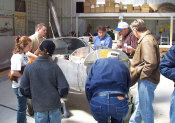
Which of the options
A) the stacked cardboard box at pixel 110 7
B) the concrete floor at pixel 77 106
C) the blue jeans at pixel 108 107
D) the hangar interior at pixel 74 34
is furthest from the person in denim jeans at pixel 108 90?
the stacked cardboard box at pixel 110 7

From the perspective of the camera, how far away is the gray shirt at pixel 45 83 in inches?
99.1

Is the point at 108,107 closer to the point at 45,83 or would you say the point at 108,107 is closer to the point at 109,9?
the point at 45,83

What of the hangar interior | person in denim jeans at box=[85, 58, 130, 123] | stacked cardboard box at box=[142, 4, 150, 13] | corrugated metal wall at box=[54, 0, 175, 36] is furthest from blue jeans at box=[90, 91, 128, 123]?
corrugated metal wall at box=[54, 0, 175, 36]

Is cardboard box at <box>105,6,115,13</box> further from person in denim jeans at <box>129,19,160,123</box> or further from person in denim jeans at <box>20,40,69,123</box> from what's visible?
person in denim jeans at <box>20,40,69,123</box>

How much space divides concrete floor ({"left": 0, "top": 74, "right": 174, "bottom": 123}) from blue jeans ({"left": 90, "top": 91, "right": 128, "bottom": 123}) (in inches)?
73.3

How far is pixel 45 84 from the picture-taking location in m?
2.53

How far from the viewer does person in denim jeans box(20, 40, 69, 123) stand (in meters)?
2.52

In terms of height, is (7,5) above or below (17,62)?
above

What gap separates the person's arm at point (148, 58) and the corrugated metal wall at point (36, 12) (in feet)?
33.5

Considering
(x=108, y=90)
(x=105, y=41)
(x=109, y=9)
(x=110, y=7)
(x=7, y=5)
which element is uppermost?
(x=110, y=7)

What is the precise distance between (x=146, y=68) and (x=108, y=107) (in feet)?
3.22

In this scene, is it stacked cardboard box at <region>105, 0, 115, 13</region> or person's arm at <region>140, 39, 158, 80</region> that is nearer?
person's arm at <region>140, 39, 158, 80</region>

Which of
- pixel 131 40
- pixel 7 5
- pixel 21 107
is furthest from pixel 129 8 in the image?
pixel 21 107

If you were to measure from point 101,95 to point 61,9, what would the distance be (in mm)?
14630
